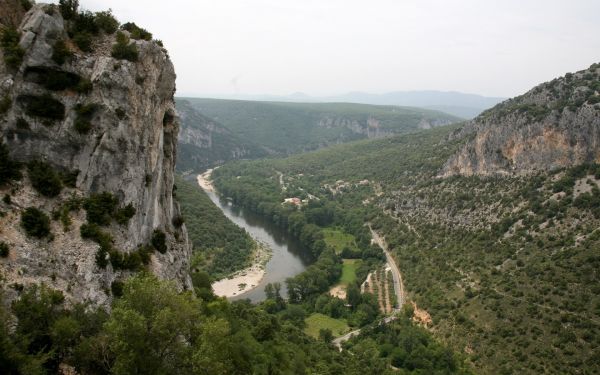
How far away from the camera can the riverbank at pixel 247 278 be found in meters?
72.2

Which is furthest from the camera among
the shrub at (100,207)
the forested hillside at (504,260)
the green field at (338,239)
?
the green field at (338,239)

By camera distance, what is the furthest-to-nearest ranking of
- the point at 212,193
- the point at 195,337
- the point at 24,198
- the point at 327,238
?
1. the point at 212,193
2. the point at 327,238
3. the point at 24,198
4. the point at 195,337

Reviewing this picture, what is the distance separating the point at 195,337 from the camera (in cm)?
2009

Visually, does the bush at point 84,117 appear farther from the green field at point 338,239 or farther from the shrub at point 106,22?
the green field at point 338,239

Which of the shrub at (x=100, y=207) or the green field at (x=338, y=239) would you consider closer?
the shrub at (x=100, y=207)

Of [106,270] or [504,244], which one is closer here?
[106,270]

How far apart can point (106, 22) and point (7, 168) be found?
11.3m

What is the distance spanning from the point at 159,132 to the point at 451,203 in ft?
198

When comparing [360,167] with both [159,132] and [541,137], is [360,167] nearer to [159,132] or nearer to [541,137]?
[541,137]

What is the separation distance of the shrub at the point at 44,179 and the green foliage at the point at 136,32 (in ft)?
35.0

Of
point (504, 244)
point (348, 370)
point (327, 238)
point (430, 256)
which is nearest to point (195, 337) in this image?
point (348, 370)

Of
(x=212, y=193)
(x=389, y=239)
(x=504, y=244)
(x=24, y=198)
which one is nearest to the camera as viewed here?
(x=24, y=198)

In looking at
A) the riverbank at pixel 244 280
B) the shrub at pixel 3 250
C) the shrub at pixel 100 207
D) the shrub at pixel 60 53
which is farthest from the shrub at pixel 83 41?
the riverbank at pixel 244 280

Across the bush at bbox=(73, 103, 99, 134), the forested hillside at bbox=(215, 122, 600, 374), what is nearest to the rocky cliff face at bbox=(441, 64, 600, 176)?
the forested hillside at bbox=(215, 122, 600, 374)
